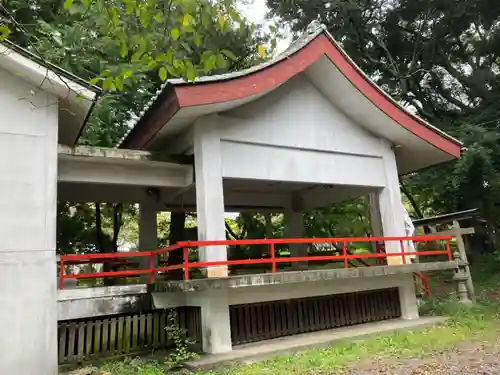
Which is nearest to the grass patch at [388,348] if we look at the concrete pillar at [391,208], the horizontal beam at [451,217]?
the concrete pillar at [391,208]

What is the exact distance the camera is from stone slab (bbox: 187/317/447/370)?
718cm

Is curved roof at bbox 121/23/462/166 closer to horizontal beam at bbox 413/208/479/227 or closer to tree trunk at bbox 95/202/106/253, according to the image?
horizontal beam at bbox 413/208/479/227

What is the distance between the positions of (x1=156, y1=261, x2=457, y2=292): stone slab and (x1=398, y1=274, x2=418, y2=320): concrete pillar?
0.78 m

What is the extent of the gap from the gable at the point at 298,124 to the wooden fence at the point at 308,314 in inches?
137

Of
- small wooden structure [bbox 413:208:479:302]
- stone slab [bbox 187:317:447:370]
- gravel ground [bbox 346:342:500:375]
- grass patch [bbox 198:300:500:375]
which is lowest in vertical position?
gravel ground [bbox 346:342:500:375]

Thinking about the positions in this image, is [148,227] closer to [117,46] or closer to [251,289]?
[251,289]

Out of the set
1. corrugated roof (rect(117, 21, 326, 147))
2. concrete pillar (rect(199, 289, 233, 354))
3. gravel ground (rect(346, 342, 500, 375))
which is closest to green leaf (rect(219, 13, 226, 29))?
corrugated roof (rect(117, 21, 326, 147))

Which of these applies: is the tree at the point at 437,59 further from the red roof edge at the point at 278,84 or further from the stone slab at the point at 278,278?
the stone slab at the point at 278,278

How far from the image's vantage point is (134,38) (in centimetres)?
400

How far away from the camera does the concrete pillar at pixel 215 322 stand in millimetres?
7707

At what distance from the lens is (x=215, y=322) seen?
7.77 meters

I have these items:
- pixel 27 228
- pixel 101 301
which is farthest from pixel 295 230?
pixel 27 228

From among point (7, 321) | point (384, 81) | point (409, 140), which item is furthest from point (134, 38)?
point (384, 81)

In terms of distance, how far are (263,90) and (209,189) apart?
7.85ft
